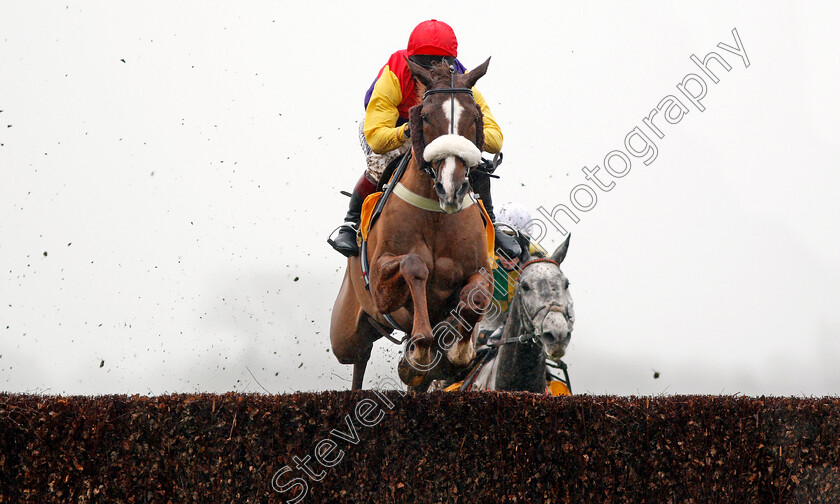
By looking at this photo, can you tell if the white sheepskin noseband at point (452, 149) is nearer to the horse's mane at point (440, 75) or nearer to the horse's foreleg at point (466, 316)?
the horse's mane at point (440, 75)

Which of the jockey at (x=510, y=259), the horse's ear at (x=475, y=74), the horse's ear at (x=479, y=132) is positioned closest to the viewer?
the horse's ear at (x=479, y=132)

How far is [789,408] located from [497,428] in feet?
5.96

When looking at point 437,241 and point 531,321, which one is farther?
point 531,321

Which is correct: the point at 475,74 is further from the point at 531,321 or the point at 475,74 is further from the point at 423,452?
the point at 423,452

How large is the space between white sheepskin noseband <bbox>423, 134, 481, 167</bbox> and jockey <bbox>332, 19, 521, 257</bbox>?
745 mm

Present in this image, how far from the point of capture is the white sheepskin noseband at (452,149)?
5.23 metres

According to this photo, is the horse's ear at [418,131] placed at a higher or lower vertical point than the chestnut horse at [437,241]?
higher

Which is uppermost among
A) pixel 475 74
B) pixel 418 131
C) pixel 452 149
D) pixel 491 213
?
pixel 475 74

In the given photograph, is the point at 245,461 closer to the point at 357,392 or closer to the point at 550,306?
the point at 357,392

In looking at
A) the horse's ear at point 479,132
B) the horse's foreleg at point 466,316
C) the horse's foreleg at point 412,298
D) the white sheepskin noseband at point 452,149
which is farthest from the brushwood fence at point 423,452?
the horse's ear at point 479,132

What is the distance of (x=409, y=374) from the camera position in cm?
580

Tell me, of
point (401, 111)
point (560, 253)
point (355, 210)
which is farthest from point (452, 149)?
point (560, 253)

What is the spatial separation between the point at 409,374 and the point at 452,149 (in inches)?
62.1

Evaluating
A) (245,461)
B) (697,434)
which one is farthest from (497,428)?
(245,461)
